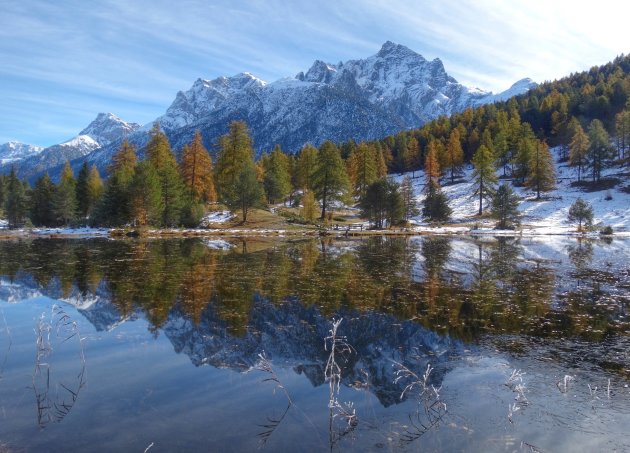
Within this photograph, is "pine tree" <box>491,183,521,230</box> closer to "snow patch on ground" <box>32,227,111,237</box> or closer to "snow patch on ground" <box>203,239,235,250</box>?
"snow patch on ground" <box>203,239,235,250</box>

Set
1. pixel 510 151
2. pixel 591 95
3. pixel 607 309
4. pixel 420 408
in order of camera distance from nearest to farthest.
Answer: pixel 420 408 → pixel 607 309 → pixel 510 151 → pixel 591 95

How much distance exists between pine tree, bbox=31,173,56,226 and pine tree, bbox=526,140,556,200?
89894mm

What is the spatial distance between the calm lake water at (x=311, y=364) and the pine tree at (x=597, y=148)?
79210 mm

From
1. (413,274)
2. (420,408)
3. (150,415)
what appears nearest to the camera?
(150,415)

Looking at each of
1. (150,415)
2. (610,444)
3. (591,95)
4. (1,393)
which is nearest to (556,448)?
(610,444)

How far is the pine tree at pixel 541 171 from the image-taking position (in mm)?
89562

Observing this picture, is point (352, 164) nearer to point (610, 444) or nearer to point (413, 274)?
point (413, 274)

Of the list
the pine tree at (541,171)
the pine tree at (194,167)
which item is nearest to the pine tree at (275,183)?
the pine tree at (194,167)

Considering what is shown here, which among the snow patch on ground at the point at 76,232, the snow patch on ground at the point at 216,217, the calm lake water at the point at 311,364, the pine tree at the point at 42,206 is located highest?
the pine tree at the point at 42,206

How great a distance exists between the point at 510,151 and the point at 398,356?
10856cm

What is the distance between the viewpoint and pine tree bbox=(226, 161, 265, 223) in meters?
61.5

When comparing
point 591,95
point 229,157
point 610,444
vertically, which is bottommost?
point 610,444

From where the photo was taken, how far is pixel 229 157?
71.9 m

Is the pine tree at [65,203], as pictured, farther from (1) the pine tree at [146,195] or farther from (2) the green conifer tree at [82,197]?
(1) the pine tree at [146,195]
